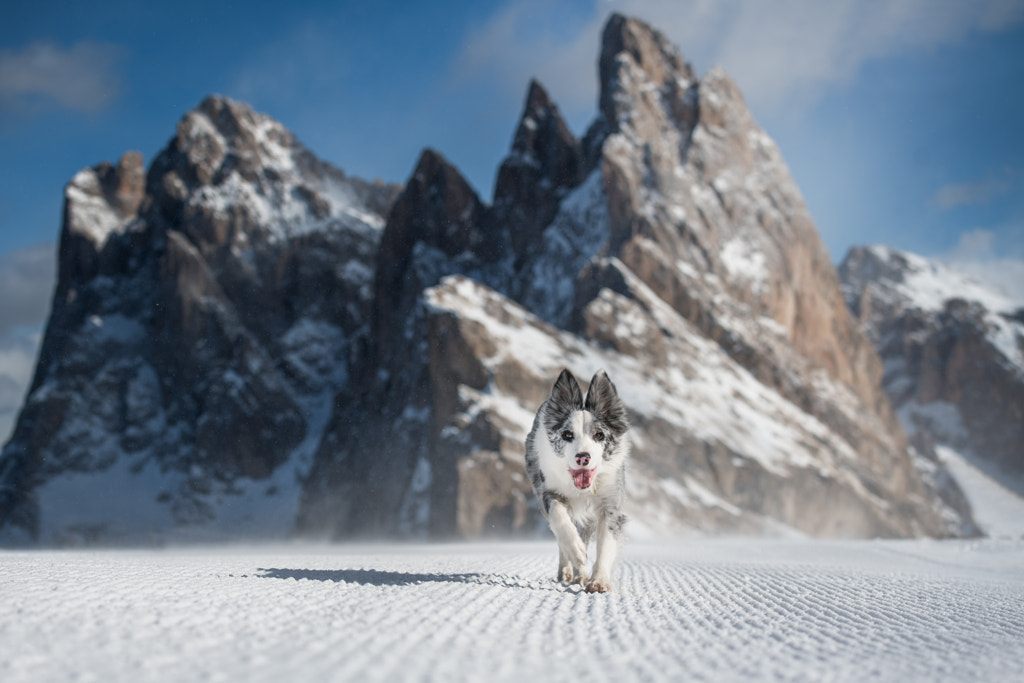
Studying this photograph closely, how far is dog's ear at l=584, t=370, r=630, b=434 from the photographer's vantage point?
6681 millimetres

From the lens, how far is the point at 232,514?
305 ft

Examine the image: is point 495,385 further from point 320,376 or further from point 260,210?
point 260,210

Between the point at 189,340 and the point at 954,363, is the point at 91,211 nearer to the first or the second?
the point at 189,340

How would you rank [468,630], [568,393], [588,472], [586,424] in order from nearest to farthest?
[468,630]
[588,472]
[586,424]
[568,393]

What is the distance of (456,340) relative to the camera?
47812mm

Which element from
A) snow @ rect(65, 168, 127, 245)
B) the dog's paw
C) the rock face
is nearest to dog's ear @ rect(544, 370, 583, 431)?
the dog's paw

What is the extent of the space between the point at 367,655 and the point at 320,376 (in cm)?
11246

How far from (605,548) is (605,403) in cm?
128

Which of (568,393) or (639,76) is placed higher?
(639,76)

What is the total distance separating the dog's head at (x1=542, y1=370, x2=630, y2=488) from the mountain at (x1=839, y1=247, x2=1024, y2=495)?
477ft

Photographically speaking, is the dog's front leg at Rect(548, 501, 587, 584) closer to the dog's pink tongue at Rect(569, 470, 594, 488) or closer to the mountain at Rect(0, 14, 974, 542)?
the dog's pink tongue at Rect(569, 470, 594, 488)

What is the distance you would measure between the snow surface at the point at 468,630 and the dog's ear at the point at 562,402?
146cm

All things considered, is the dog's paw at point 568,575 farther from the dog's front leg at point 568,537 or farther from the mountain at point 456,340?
the mountain at point 456,340

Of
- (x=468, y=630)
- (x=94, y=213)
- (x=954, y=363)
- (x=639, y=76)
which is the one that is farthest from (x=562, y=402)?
(x=954, y=363)
